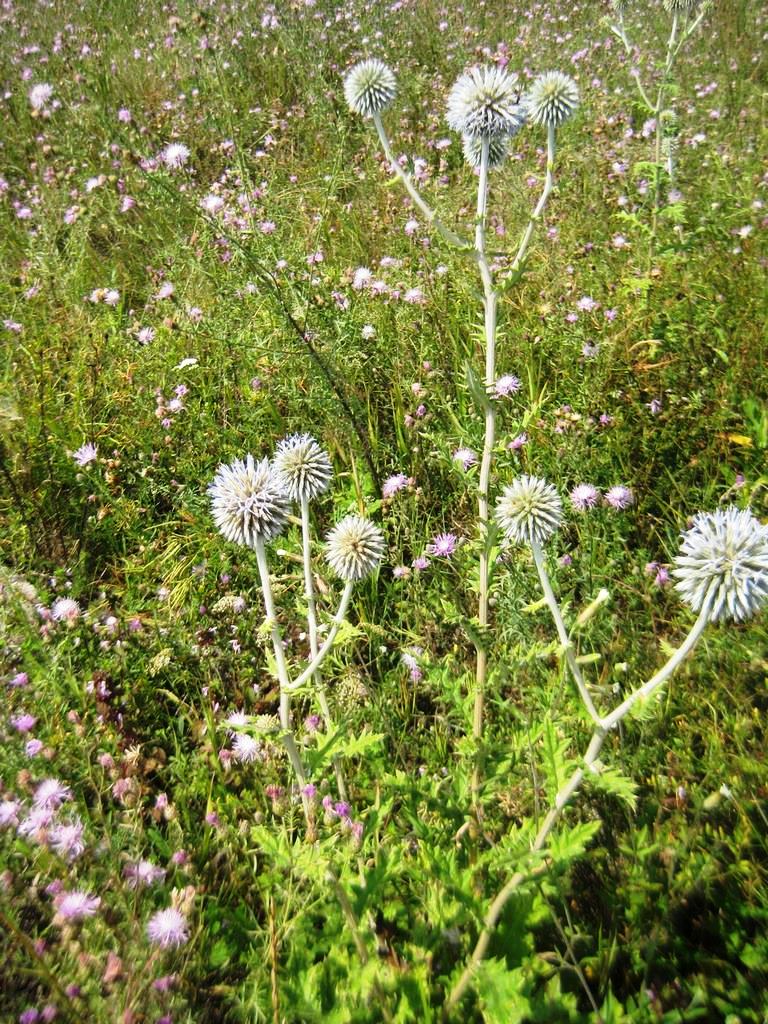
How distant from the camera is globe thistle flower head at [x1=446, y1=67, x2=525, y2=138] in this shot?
2.20 meters

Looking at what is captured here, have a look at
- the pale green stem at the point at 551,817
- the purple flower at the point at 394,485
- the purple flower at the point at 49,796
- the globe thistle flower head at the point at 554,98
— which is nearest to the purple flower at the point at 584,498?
the purple flower at the point at 394,485

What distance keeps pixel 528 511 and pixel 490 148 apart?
1421mm

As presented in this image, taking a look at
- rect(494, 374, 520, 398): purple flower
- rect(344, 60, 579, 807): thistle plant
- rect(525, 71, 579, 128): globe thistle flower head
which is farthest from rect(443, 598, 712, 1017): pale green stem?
rect(525, 71, 579, 128): globe thistle flower head

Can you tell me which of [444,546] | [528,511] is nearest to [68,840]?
[528,511]

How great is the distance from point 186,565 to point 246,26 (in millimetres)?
6104

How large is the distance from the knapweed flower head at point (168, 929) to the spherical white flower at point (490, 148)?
2.30 metres

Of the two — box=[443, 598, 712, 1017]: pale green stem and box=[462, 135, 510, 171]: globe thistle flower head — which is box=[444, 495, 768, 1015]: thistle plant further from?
box=[462, 135, 510, 171]: globe thistle flower head

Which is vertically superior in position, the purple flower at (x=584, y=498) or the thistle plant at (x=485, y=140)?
the thistle plant at (x=485, y=140)

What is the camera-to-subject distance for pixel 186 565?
284cm

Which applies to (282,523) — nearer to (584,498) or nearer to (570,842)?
(570,842)

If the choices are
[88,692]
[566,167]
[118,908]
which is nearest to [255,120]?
[566,167]

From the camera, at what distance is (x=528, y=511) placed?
67.1 inches

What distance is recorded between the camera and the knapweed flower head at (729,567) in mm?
1360

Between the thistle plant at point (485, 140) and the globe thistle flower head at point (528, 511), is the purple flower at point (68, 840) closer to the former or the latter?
the thistle plant at point (485, 140)
